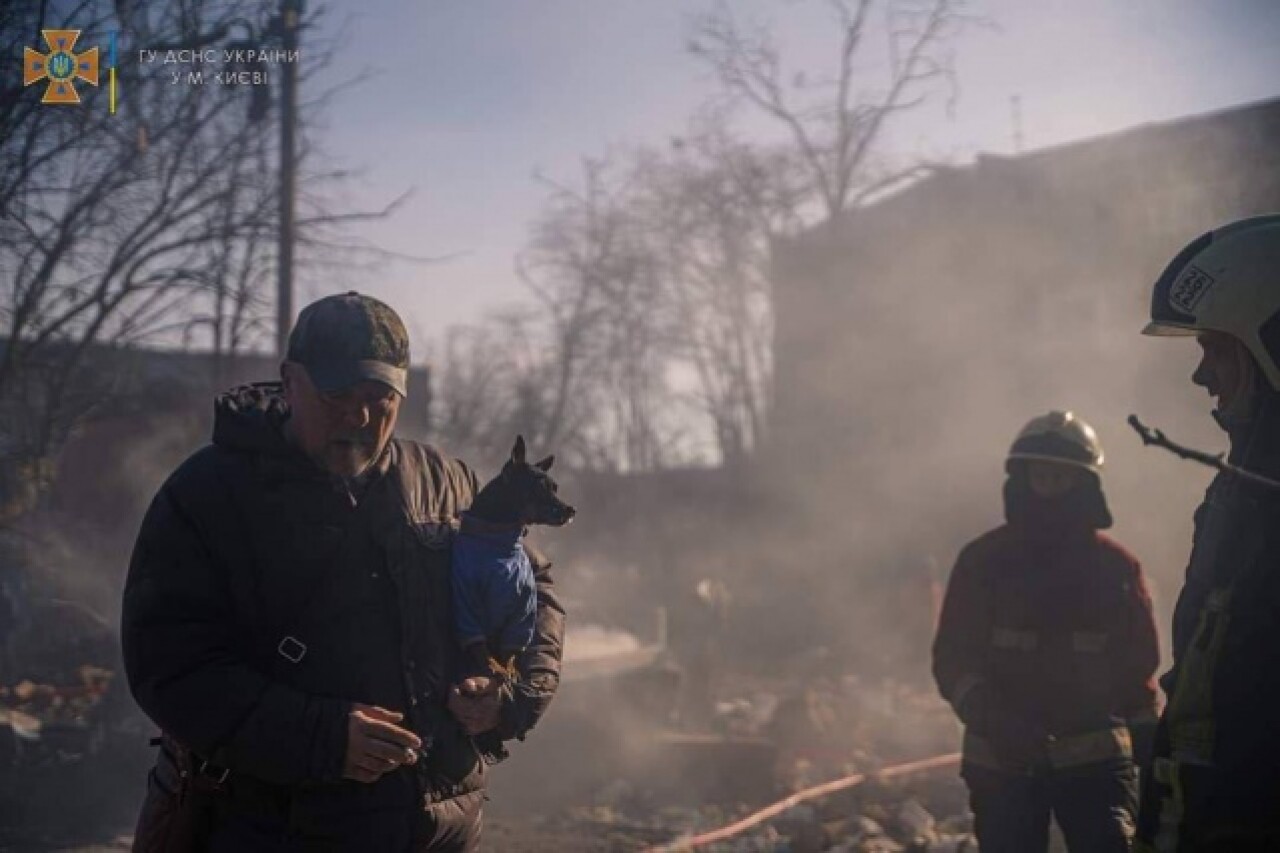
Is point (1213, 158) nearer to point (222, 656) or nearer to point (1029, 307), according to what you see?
point (1029, 307)

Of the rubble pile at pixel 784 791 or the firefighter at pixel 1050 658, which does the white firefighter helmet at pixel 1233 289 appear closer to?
the firefighter at pixel 1050 658

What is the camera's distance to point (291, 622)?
8.10 feet

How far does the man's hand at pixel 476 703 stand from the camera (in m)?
2.64

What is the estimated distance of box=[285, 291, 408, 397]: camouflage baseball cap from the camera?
254 cm

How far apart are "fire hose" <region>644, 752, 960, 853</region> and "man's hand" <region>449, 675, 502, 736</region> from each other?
4.46 m

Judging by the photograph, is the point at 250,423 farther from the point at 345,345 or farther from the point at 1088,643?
the point at 1088,643

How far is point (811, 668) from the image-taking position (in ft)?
53.5

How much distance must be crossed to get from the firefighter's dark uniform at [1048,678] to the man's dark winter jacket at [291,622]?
216 centimetres

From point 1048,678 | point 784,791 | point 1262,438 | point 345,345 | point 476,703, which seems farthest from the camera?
point 784,791

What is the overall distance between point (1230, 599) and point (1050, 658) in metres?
2.09

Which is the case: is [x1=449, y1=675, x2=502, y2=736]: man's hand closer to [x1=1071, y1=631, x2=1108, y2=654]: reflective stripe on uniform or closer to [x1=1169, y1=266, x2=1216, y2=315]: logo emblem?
[x1=1169, y1=266, x2=1216, y2=315]: logo emblem

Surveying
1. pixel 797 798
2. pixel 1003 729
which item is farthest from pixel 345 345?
pixel 797 798

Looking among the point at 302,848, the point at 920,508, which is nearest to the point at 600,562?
the point at 920,508

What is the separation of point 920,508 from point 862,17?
11.7 m
